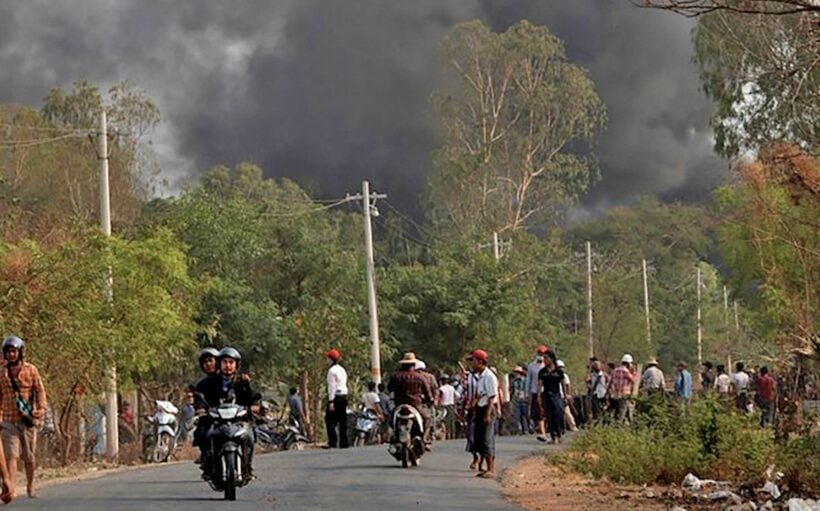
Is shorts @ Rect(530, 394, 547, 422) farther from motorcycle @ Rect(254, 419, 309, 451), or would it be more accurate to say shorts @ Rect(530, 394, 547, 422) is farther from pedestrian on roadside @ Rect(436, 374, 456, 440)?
motorcycle @ Rect(254, 419, 309, 451)

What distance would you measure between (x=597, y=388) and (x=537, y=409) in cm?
301

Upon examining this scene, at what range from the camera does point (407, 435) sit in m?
22.3

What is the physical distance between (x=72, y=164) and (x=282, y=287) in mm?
13922

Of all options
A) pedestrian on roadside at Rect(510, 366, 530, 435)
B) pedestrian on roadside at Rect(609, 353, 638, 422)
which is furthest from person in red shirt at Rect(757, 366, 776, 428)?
pedestrian on roadside at Rect(510, 366, 530, 435)

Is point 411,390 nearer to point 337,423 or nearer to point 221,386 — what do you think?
point 221,386

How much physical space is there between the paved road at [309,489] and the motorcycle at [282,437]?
9588 mm

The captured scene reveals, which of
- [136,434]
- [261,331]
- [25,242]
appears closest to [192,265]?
[261,331]

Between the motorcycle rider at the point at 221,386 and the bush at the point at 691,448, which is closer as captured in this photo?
the motorcycle rider at the point at 221,386

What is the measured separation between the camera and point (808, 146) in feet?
68.8

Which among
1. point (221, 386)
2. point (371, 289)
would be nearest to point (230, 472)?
point (221, 386)

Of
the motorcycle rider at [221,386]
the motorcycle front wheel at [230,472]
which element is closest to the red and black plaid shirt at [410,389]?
the motorcycle rider at [221,386]

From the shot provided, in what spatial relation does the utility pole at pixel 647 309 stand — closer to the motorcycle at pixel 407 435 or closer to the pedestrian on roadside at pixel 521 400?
the pedestrian on roadside at pixel 521 400

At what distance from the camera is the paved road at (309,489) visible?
16953 mm

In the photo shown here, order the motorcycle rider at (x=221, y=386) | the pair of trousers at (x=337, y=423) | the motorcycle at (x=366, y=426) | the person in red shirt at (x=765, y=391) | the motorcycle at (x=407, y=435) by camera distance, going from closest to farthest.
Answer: the motorcycle rider at (x=221, y=386) → the motorcycle at (x=407, y=435) → the pair of trousers at (x=337, y=423) → the person in red shirt at (x=765, y=391) → the motorcycle at (x=366, y=426)
